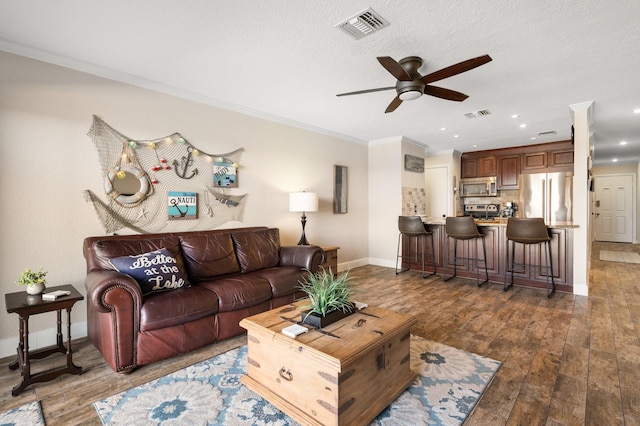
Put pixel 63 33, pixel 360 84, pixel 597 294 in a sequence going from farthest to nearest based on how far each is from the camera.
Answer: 1. pixel 597 294
2. pixel 360 84
3. pixel 63 33

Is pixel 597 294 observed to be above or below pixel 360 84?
below

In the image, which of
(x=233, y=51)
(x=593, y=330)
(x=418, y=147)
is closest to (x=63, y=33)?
(x=233, y=51)

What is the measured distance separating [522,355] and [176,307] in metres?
2.65

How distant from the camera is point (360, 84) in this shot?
3277mm

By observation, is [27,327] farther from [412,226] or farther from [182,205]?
[412,226]

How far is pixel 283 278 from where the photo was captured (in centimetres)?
317

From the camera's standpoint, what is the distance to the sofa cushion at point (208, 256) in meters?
3.08

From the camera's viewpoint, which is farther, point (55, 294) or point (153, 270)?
point (153, 270)

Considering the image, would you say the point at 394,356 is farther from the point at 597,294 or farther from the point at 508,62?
the point at 597,294

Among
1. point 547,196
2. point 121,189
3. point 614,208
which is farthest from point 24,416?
point 614,208

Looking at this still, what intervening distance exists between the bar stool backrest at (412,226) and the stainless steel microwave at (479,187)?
310 cm

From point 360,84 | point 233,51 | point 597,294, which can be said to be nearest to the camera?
point 233,51

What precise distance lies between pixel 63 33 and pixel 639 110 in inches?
250

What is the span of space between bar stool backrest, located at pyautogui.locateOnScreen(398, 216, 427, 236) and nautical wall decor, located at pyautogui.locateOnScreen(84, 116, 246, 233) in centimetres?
263
